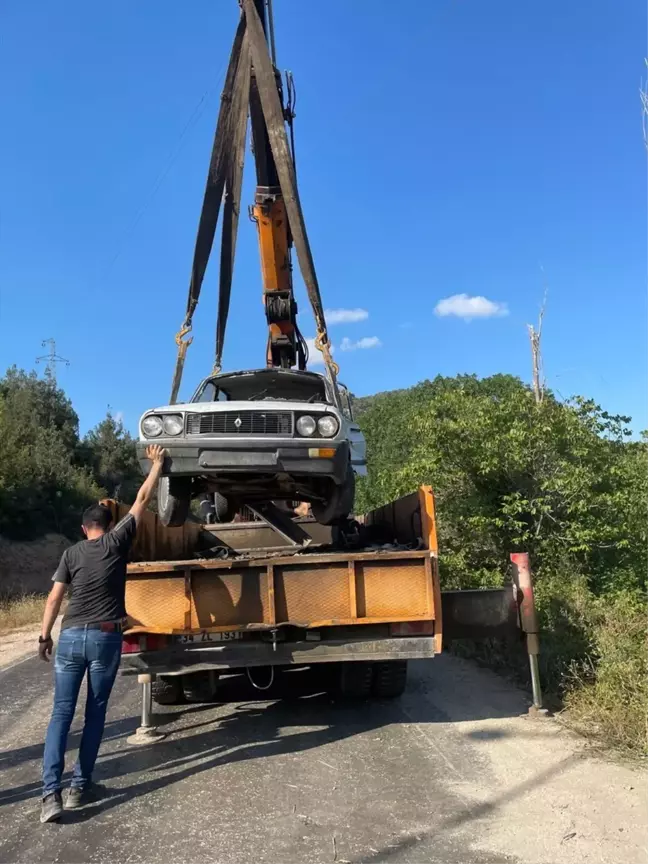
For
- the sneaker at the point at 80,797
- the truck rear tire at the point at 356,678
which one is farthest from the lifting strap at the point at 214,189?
the sneaker at the point at 80,797

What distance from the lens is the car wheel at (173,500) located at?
5746mm

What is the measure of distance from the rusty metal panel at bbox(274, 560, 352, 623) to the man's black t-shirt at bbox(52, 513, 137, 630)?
3.72 ft

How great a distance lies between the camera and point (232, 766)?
459 cm

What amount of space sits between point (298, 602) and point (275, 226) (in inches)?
209

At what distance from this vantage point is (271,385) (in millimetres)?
7109

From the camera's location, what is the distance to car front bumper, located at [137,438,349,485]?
17.2 ft

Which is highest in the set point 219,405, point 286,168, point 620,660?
point 286,168

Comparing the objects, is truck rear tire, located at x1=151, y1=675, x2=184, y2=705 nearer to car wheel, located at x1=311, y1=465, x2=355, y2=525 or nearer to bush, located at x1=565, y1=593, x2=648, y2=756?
car wheel, located at x1=311, y1=465, x2=355, y2=525

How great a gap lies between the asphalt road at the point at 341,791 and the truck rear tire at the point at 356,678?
19cm

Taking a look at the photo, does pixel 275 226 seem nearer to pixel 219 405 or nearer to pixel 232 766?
pixel 219 405

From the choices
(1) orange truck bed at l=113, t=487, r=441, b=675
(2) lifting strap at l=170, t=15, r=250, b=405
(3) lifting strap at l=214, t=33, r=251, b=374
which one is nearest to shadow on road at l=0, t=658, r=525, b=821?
(1) orange truck bed at l=113, t=487, r=441, b=675

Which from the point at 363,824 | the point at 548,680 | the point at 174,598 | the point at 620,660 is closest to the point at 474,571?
the point at 548,680

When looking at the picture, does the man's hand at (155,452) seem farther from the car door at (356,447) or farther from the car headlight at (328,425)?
the car door at (356,447)

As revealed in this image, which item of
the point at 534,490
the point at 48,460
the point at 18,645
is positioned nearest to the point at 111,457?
the point at 48,460
